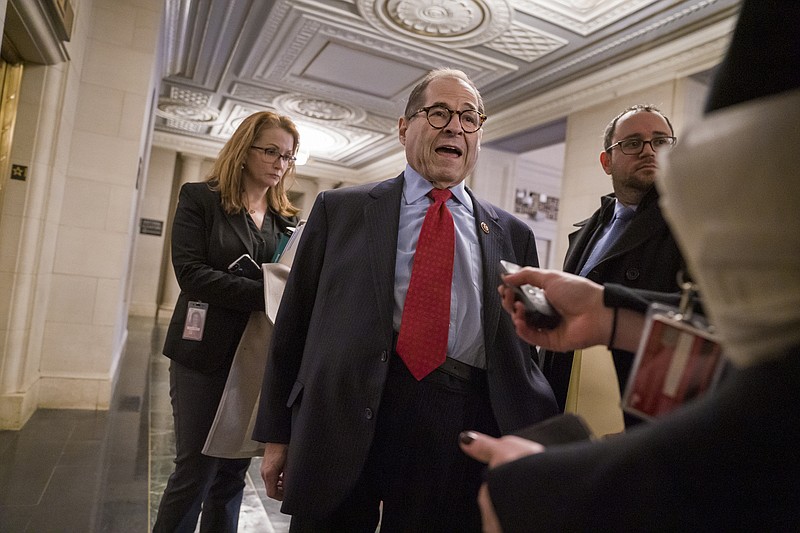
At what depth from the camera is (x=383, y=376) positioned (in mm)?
1370

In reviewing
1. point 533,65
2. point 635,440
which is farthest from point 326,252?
point 533,65

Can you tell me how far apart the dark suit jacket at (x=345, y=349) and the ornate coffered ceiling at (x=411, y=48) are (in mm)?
4958

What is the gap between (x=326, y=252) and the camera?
1557 mm

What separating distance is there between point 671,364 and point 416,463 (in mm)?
963

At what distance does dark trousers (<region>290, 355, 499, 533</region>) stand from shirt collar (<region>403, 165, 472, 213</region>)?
0.51 m

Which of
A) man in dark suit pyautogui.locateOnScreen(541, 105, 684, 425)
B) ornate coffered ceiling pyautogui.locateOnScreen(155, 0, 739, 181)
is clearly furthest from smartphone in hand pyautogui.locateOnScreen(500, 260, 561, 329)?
ornate coffered ceiling pyautogui.locateOnScreen(155, 0, 739, 181)

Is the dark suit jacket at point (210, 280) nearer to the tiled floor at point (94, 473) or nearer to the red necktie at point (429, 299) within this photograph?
the red necktie at point (429, 299)

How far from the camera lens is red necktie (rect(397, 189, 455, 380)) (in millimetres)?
1391

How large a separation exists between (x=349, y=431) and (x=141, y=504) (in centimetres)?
220

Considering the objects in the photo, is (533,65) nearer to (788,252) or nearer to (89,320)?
(89,320)

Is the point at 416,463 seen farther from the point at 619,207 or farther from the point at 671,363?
the point at 619,207

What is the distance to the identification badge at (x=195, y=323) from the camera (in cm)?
216

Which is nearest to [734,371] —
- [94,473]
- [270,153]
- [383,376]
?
[383,376]

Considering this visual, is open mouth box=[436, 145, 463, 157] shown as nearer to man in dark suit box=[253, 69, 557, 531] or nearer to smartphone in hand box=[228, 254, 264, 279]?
man in dark suit box=[253, 69, 557, 531]
